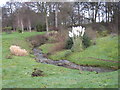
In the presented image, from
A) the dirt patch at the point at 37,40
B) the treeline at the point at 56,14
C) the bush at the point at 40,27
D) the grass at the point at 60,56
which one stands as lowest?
the grass at the point at 60,56

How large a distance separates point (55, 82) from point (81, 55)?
154 inches

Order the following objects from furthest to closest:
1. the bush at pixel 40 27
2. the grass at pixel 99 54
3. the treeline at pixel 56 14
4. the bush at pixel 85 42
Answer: the bush at pixel 40 27 < the treeline at pixel 56 14 < the bush at pixel 85 42 < the grass at pixel 99 54

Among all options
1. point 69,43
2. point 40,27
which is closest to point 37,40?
point 40,27

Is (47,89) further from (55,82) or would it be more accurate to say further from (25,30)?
(25,30)

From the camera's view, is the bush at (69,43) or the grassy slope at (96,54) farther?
the bush at (69,43)

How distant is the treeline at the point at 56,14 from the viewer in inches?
425

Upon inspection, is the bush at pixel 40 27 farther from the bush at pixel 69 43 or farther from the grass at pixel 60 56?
the grass at pixel 60 56

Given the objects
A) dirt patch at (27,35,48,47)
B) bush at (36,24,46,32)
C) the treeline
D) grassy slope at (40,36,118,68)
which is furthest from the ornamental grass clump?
bush at (36,24,46,32)

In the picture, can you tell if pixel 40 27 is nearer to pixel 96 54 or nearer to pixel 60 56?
pixel 60 56

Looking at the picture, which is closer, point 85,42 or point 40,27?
point 85,42

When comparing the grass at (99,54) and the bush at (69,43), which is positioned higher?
the bush at (69,43)

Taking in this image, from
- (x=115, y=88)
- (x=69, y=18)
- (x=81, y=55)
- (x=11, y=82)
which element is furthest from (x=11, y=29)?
(x=115, y=88)

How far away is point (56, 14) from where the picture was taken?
40.3ft

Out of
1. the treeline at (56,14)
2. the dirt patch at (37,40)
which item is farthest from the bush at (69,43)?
the dirt patch at (37,40)
